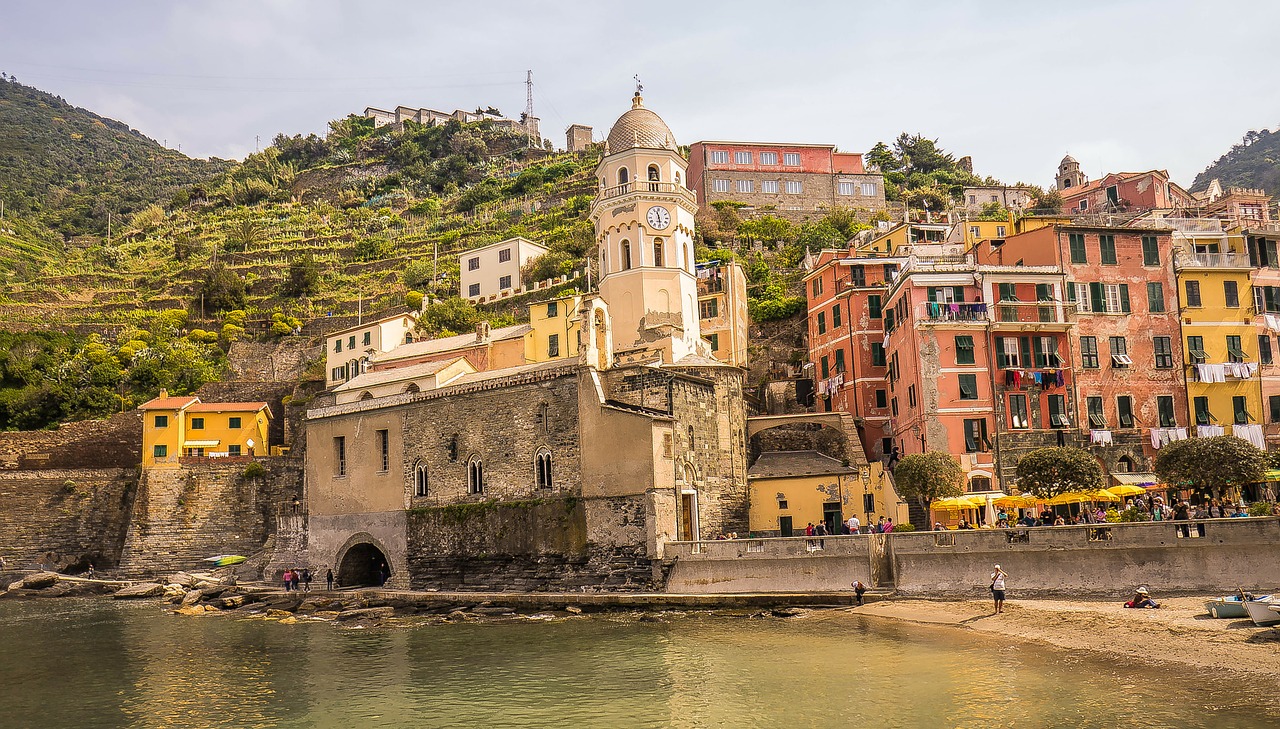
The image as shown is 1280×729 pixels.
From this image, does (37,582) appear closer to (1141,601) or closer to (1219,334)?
(1141,601)

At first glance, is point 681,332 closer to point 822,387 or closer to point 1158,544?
point 822,387

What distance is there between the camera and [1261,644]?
19.2m

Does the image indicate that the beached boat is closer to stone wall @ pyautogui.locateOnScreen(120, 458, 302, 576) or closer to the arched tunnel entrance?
the arched tunnel entrance

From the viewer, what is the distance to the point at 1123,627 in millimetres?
22062

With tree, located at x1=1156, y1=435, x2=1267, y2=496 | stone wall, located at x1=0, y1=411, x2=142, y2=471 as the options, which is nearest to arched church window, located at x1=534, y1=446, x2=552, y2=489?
tree, located at x1=1156, y1=435, x2=1267, y2=496

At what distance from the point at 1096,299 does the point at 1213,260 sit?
16.6 ft

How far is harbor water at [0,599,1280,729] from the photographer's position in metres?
17.2

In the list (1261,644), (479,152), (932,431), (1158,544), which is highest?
(479,152)

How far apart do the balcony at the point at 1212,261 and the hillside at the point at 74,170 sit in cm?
9368

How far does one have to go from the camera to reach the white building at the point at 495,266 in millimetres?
67875

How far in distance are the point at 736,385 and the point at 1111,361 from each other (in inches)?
541

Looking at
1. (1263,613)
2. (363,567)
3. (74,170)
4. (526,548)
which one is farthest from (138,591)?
(74,170)

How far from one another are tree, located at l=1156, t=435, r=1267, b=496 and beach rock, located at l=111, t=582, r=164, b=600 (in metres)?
38.1

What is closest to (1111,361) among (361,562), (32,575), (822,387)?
(822,387)
